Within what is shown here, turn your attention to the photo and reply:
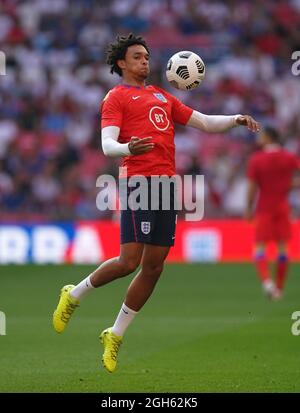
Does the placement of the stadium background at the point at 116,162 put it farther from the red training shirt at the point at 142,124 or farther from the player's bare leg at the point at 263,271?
the red training shirt at the point at 142,124

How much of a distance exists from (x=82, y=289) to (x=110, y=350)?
2.11 ft

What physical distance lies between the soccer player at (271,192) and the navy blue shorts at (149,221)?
6679 mm

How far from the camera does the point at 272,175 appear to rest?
1525cm

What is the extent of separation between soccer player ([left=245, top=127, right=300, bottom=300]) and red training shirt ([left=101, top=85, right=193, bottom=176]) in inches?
264

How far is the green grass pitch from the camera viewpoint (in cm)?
809

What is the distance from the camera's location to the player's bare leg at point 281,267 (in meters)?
14.9

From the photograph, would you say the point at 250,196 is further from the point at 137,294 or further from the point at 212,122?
the point at 137,294

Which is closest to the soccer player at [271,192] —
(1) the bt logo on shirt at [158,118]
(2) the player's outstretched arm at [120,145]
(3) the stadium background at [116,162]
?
(3) the stadium background at [116,162]

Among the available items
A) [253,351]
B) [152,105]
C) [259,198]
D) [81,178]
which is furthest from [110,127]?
[81,178]

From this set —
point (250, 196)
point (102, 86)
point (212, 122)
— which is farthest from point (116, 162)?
point (212, 122)

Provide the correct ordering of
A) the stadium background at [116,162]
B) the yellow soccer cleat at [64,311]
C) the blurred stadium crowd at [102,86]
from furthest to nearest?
1. the blurred stadium crowd at [102,86]
2. the stadium background at [116,162]
3. the yellow soccer cleat at [64,311]

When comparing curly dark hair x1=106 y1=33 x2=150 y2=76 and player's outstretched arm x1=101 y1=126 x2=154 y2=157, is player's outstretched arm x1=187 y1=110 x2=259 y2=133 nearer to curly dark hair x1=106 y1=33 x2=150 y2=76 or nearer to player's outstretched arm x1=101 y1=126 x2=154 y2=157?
curly dark hair x1=106 y1=33 x2=150 y2=76

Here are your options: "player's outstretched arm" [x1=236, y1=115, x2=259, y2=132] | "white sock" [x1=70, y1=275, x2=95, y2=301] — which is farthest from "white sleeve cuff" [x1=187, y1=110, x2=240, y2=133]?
"white sock" [x1=70, y1=275, x2=95, y2=301]
